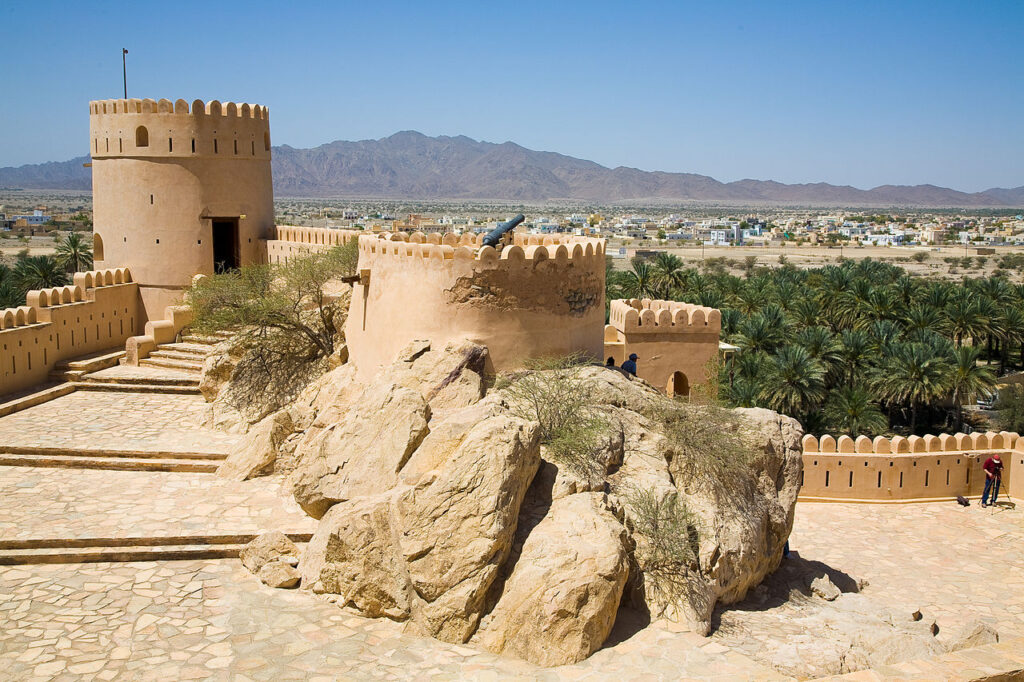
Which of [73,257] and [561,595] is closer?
[561,595]

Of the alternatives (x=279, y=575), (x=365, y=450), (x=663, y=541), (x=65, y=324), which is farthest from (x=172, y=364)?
(x=663, y=541)

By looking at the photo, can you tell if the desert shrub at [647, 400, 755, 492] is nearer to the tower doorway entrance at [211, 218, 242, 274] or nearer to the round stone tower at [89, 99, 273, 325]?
the round stone tower at [89, 99, 273, 325]

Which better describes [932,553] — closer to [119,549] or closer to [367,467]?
[367,467]

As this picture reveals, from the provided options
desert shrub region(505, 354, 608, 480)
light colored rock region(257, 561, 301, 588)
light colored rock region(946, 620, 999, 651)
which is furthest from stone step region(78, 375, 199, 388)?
light colored rock region(946, 620, 999, 651)

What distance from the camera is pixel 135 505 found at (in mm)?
10789

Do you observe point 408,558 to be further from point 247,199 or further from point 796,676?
point 247,199

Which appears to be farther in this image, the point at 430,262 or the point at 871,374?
the point at 871,374

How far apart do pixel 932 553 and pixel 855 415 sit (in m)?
7.15

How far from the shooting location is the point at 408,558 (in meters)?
8.44

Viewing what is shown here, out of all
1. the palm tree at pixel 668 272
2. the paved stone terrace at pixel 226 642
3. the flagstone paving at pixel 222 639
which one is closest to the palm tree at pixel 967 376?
the palm tree at pixel 668 272

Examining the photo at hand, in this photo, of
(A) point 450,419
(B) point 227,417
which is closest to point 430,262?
(A) point 450,419

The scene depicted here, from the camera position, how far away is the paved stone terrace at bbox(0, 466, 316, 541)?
999cm

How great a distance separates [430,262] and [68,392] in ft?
24.7

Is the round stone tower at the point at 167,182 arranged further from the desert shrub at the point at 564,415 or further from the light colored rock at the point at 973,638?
the light colored rock at the point at 973,638
